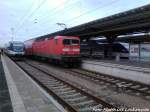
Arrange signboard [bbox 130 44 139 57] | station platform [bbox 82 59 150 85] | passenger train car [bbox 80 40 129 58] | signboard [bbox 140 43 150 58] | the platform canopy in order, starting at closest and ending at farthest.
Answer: station platform [bbox 82 59 150 85], signboard [bbox 140 43 150 58], signboard [bbox 130 44 139 57], the platform canopy, passenger train car [bbox 80 40 129 58]

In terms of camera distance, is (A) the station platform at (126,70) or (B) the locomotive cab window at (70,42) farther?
(B) the locomotive cab window at (70,42)

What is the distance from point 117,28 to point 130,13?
4.52m

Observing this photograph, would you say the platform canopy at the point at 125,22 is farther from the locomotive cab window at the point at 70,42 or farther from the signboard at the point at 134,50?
the locomotive cab window at the point at 70,42

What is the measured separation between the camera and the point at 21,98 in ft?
34.0

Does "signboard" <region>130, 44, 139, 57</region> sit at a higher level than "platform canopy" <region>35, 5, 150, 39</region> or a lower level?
lower

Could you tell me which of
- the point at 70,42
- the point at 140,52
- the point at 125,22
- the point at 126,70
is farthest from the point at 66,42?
the point at 126,70

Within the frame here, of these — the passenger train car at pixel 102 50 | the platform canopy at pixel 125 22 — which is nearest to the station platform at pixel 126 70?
the platform canopy at pixel 125 22

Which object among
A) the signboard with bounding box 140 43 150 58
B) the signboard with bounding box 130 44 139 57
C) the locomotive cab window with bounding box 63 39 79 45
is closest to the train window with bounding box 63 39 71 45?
the locomotive cab window with bounding box 63 39 79 45

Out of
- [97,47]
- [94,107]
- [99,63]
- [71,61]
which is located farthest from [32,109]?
[97,47]

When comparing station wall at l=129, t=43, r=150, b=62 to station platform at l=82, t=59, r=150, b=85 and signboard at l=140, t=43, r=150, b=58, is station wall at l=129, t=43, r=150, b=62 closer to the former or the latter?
signboard at l=140, t=43, r=150, b=58

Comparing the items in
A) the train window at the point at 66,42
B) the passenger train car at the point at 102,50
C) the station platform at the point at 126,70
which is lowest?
the station platform at the point at 126,70

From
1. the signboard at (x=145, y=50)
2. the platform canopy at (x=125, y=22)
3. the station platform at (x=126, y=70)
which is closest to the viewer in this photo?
the station platform at (x=126, y=70)

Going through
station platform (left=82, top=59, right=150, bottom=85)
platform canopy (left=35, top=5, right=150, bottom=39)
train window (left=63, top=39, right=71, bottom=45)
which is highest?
platform canopy (left=35, top=5, right=150, bottom=39)

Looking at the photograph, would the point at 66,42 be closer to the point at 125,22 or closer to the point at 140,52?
the point at 125,22
